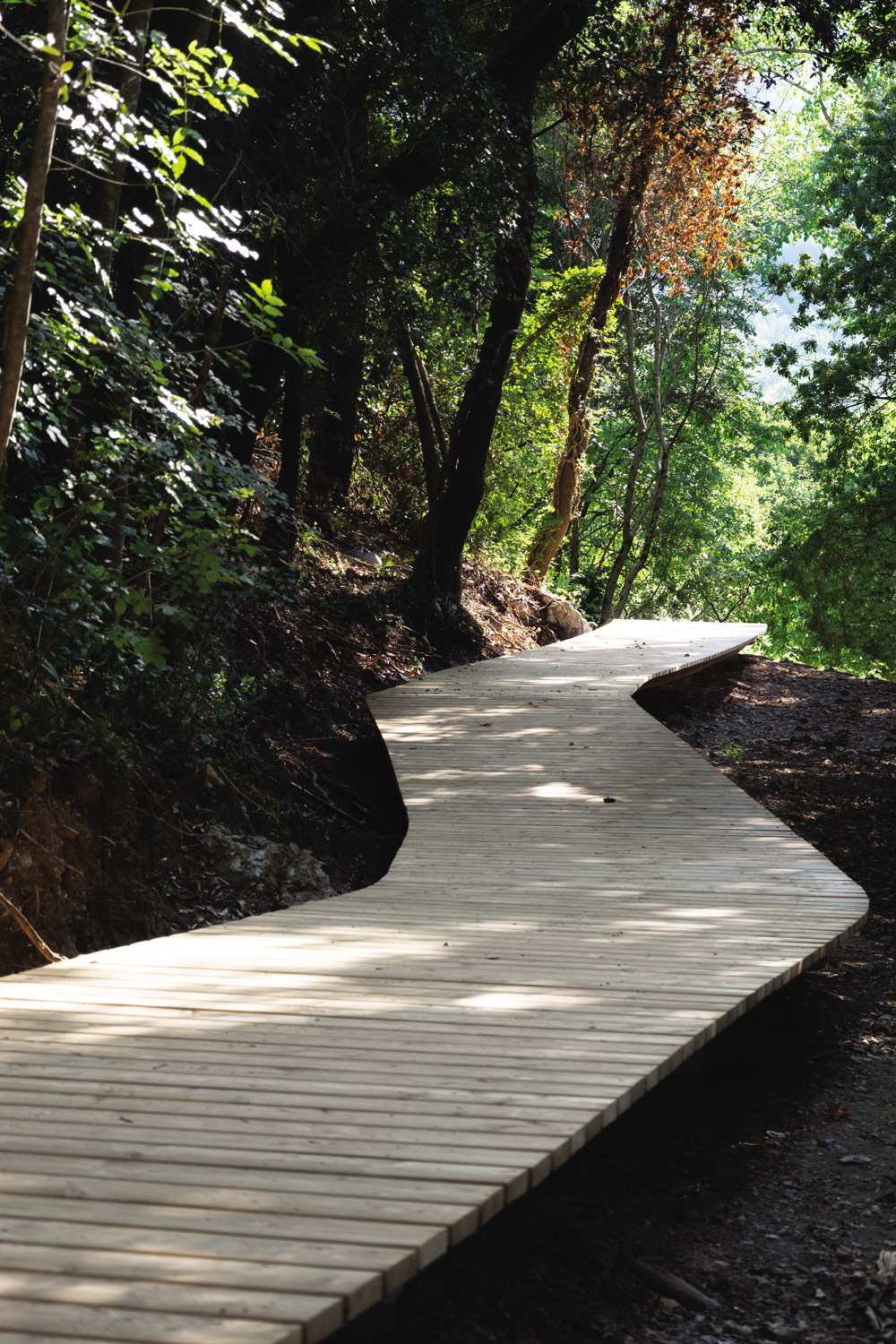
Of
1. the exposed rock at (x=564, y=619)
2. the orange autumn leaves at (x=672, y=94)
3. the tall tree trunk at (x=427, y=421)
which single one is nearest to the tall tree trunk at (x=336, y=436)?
the tall tree trunk at (x=427, y=421)

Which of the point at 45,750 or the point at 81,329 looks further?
the point at 45,750

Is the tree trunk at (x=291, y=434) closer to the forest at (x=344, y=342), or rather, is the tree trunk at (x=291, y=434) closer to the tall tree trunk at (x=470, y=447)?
the forest at (x=344, y=342)

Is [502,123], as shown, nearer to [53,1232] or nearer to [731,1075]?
[731,1075]

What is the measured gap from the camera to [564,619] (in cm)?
1366

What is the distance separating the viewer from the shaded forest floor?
2.36 metres

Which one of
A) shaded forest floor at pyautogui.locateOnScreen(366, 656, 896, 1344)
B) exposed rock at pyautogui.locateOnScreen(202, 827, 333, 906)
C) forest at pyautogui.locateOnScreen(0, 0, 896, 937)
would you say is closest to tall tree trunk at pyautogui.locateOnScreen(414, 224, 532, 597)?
forest at pyautogui.locateOnScreen(0, 0, 896, 937)

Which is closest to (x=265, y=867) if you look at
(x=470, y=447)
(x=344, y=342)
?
(x=344, y=342)

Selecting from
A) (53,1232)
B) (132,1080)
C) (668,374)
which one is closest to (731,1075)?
(132,1080)

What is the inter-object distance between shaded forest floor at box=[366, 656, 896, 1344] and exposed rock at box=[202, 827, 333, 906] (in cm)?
195

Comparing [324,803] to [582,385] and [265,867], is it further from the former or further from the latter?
[582,385]

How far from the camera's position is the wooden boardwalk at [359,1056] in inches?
61.2

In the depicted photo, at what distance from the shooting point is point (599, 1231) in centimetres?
275

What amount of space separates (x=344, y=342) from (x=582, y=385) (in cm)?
618

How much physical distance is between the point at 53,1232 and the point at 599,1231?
1607 millimetres
